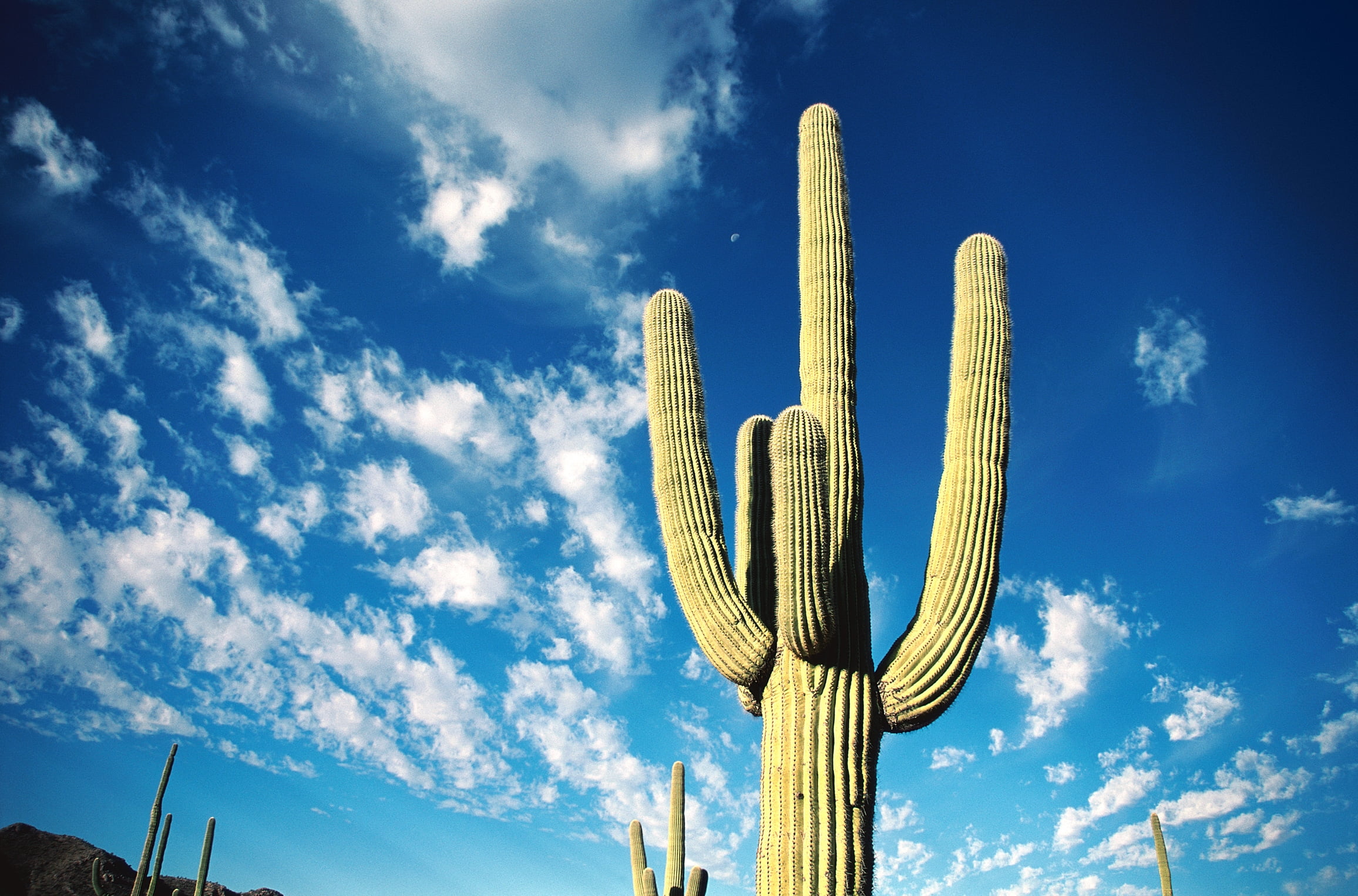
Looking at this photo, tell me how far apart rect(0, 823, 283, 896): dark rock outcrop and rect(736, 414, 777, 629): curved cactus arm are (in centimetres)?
1065

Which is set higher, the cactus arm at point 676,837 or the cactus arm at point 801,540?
the cactus arm at point 801,540

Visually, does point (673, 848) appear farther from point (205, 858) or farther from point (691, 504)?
point (205, 858)

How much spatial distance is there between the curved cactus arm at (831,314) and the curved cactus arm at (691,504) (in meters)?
0.90

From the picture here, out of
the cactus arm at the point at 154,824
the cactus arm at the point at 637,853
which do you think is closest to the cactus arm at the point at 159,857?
the cactus arm at the point at 154,824

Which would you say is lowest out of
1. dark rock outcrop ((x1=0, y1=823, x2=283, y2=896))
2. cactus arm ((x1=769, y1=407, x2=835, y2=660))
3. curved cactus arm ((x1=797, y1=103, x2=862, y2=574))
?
dark rock outcrop ((x1=0, y1=823, x2=283, y2=896))

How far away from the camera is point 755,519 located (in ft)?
24.0

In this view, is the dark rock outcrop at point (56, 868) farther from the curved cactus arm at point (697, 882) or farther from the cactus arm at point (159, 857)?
the curved cactus arm at point (697, 882)

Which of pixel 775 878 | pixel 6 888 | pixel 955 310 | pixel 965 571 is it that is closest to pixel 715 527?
pixel 965 571

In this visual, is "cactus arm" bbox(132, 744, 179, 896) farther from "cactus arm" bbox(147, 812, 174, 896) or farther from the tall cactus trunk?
the tall cactus trunk

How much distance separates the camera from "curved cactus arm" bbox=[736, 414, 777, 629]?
6.96 metres

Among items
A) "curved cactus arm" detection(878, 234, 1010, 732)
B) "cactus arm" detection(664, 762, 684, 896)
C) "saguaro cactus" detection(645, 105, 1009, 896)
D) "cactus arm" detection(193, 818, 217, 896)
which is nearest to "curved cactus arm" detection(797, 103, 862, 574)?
"saguaro cactus" detection(645, 105, 1009, 896)

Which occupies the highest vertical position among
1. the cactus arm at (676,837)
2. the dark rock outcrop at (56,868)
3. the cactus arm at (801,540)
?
the cactus arm at (801,540)

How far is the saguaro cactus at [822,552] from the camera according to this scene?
556 centimetres

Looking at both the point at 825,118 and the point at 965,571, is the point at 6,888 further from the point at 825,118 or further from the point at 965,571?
the point at 825,118
